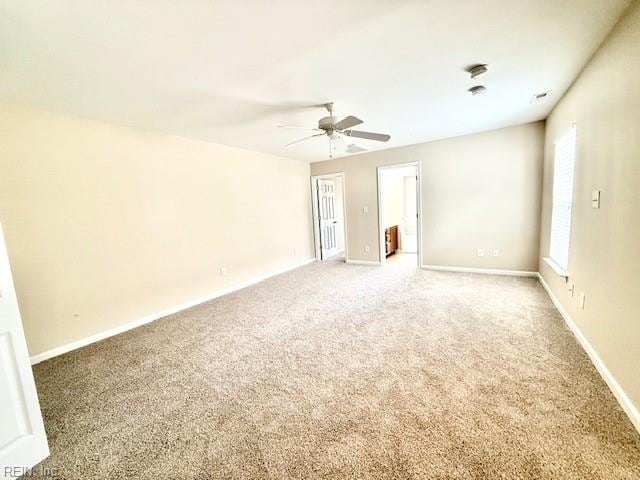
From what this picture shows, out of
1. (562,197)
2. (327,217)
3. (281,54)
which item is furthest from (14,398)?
(327,217)

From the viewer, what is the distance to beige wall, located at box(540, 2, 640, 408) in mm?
1519

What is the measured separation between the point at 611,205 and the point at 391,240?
15.9 ft

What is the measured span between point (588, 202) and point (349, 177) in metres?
3.97

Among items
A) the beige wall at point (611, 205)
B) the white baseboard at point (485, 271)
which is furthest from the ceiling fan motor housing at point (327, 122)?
the white baseboard at point (485, 271)

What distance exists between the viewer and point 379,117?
10.6 ft

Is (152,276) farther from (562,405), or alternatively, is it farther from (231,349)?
(562,405)

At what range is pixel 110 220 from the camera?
292 centimetres

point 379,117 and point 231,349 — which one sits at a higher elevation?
point 379,117

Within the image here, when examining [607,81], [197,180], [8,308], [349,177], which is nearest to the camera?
[8,308]

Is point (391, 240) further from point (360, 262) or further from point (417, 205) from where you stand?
point (417, 205)

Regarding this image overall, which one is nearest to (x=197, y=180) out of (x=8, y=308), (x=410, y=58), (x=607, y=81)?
(x=8, y=308)

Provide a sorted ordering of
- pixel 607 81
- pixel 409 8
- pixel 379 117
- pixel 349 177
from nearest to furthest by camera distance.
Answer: pixel 409 8 < pixel 607 81 < pixel 379 117 < pixel 349 177

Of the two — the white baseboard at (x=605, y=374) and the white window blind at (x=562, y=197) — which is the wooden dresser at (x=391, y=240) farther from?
the white baseboard at (x=605, y=374)

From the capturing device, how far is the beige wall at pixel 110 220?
2395 mm
